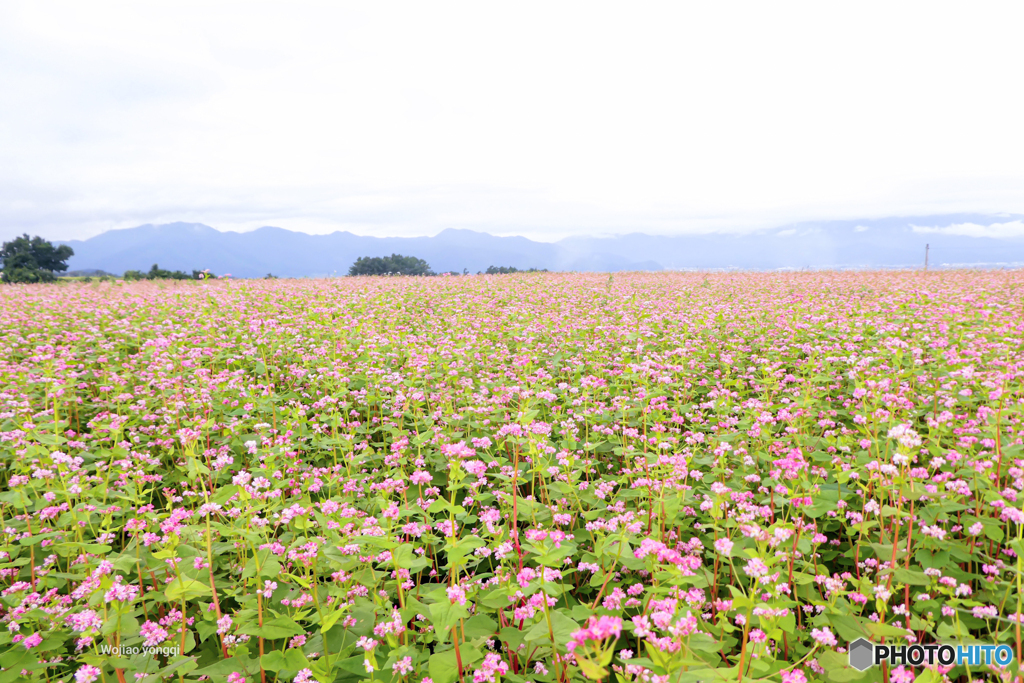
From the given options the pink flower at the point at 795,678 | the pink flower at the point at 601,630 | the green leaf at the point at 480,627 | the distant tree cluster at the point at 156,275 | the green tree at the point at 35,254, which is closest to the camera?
the pink flower at the point at 601,630

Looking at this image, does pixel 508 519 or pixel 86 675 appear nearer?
pixel 86 675

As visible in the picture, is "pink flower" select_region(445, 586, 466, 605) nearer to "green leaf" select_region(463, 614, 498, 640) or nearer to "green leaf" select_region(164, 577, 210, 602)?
"green leaf" select_region(463, 614, 498, 640)

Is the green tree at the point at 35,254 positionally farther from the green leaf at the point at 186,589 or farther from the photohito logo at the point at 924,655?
the photohito logo at the point at 924,655

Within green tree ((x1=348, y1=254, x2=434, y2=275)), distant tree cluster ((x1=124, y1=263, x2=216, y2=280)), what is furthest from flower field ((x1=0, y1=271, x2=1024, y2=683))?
green tree ((x1=348, y1=254, x2=434, y2=275))

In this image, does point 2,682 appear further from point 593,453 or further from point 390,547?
point 593,453

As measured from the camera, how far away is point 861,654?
2.35 m

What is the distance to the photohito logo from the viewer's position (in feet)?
7.54

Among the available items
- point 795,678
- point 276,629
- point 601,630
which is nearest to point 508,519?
point 276,629

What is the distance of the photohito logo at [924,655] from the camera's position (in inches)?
90.4

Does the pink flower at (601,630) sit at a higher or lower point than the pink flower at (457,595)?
higher

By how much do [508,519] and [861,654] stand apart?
223cm

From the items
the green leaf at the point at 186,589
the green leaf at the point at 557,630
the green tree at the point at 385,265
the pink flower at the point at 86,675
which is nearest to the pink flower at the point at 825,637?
the green leaf at the point at 557,630

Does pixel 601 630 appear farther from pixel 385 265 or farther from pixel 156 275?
pixel 385 265

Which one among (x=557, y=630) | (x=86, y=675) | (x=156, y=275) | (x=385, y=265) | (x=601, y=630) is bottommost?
(x=86, y=675)
